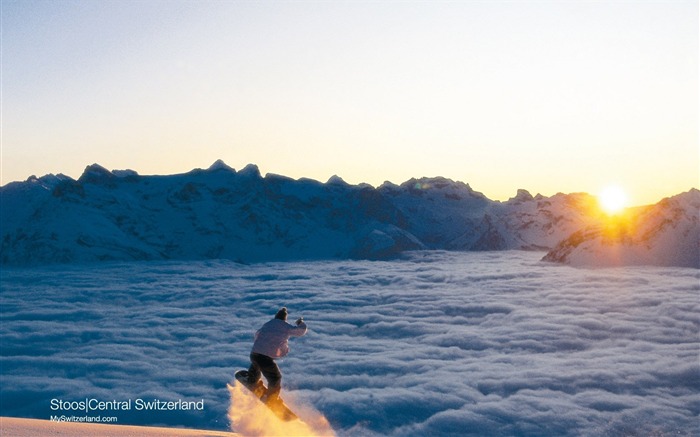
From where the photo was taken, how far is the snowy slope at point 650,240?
6506 centimetres

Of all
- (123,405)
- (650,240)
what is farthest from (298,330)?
→ (650,240)

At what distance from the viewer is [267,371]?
9.18 m

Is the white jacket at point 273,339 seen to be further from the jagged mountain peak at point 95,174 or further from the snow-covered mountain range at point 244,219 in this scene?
the jagged mountain peak at point 95,174

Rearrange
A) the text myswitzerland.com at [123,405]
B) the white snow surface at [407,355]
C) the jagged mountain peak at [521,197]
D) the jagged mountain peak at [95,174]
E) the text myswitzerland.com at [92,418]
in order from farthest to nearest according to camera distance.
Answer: the jagged mountain peak at [521,197] < the jagged mountain peak at [95,174] < the text myswitzerland.com at [123,405] < the white snow surface at [407,355] < the text myswitzerland.com at [92,418]

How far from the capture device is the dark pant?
912cm

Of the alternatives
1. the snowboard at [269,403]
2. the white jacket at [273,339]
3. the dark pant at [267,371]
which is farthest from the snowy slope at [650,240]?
the white jacket at [273,339]

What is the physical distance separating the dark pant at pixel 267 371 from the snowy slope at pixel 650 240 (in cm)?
6573

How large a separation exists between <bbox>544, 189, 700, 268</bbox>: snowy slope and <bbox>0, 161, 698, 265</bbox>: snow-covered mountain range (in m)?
33.4

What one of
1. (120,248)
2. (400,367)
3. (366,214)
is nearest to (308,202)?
(366,214)

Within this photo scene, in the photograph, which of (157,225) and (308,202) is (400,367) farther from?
(308,202)

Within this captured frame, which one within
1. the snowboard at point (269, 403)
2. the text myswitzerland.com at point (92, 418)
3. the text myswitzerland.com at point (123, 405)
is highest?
the snowboard at point (269, 403)

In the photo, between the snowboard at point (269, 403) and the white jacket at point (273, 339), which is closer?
the white jacket at point (273, 339)

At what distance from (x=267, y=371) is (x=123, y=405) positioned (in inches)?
356

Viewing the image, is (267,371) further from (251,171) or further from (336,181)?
(336,181)
